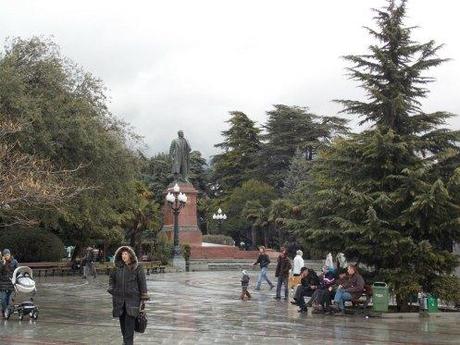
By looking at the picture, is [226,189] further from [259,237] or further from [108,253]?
[108,253]

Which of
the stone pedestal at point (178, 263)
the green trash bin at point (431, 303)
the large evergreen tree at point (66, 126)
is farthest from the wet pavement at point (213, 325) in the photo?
the stone pedestal at point (178, 263)

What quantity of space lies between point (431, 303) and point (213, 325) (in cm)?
634

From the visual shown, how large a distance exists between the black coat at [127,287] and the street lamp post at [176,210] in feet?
86.9

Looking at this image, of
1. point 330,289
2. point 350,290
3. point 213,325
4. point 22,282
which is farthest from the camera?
point 330,289

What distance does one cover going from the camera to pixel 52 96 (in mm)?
24250

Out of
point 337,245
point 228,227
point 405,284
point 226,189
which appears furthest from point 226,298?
point 226,189

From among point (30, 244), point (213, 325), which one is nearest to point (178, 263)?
point (30, 244)

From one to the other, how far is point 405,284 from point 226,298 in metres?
6.39

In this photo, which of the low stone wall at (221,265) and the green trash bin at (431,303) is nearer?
the green trash bin at (431,303)

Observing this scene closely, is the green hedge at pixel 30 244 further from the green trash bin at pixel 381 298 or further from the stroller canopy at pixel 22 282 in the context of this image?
the green trash bin at pixel 381 298

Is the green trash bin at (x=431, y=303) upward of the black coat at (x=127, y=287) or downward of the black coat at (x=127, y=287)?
downward

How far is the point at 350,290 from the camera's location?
17.1 m

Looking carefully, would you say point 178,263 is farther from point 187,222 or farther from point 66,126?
point 66,126

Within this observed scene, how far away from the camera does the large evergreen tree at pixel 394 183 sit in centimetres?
1708
